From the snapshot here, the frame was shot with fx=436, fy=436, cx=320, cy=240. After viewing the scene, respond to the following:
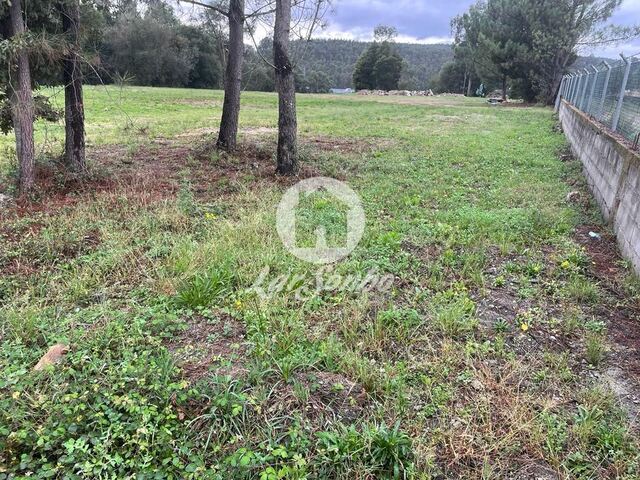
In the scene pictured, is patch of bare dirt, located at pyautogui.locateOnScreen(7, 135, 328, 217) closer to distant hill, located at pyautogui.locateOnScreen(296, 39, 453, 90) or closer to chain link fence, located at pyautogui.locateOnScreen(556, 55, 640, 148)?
chain link fence, located at pyautogui.locateOnScreen(556, 55, 640, 148)

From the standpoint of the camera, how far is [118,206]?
4898 mm

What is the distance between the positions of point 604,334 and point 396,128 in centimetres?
1151

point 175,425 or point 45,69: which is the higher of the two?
point 45,69

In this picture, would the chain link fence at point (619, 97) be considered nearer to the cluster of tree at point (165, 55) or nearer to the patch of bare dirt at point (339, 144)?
the patch of bare dirt at point (339, 144)

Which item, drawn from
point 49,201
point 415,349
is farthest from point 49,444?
point 49,201

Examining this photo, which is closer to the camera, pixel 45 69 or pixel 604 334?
pixel 604 334

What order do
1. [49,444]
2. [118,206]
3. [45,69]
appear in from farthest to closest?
[45,69] < [118,206] < [49,444]

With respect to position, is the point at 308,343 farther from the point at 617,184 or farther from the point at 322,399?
the point at 617,184

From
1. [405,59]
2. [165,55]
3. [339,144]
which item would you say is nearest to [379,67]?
[405,59]

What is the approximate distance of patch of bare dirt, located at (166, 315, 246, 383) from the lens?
7.78ft

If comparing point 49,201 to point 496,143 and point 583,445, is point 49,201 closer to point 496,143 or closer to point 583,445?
point 583,445

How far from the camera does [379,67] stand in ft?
166

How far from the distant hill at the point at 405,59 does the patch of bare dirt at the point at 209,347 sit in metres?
52.5

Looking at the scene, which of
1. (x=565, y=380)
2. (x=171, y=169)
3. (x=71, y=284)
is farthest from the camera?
(x=171, y=169)
